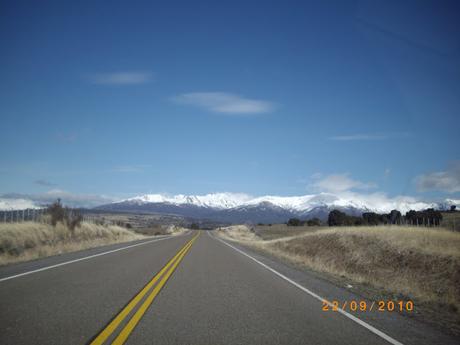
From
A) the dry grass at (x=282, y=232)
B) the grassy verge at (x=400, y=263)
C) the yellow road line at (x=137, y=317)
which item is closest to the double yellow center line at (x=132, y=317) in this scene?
the yellow road line at (x=137, y=317)

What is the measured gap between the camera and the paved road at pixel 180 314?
671cm

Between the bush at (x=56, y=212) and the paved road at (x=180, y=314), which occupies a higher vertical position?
the bush at (x=56, y=212)

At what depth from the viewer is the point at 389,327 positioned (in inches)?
307

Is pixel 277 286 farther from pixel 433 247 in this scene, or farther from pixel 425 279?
pixel 433 247

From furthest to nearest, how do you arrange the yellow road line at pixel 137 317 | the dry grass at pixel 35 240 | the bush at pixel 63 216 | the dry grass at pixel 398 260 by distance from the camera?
the bush at pixel 63 216, the dry grass at pixel 35 240, the dry grass at pixel 398 260, the yellow road line at pixel 137 317

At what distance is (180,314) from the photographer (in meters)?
8.21

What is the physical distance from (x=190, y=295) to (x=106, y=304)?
2.12 metres

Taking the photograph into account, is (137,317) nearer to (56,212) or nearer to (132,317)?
(132,317)

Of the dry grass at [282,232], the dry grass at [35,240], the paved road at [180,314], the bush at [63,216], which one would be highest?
the bush at [63,216]
